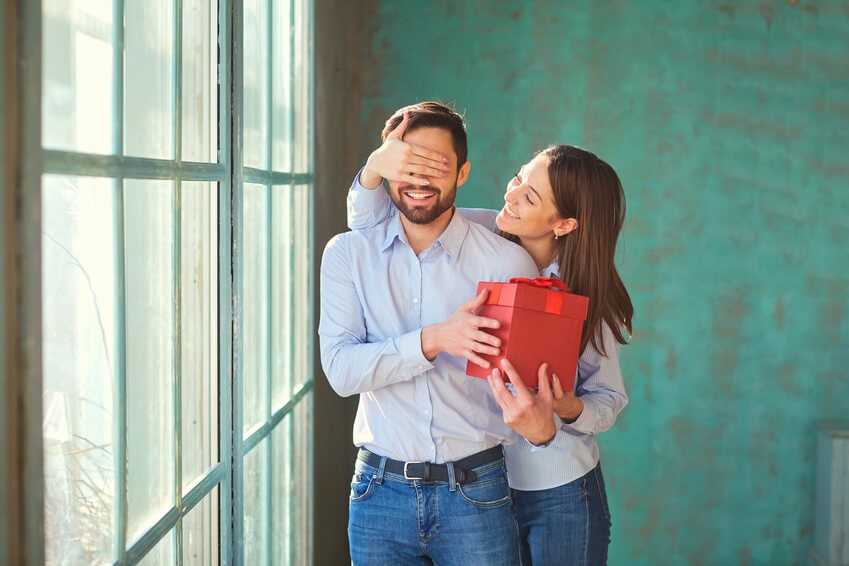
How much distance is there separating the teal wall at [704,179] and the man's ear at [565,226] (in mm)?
1764

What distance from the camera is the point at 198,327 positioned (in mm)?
1767

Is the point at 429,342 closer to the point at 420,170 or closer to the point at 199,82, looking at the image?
the point at 420,170

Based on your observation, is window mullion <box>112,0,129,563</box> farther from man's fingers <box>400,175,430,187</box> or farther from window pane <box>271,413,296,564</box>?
window pane <box>271,413,296,564</box>

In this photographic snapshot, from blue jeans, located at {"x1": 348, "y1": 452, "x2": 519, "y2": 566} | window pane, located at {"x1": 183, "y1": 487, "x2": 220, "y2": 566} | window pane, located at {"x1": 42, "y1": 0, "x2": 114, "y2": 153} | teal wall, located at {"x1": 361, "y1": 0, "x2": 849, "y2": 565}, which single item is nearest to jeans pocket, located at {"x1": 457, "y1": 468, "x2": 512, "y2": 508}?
blue jeans, located at {"x1": 348, "y1": 452, "x2": 519, "y2": 566}

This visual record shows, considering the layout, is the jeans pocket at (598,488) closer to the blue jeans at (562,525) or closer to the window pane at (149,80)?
the blue jeans at (562,525)

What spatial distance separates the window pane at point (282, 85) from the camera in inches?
92.6

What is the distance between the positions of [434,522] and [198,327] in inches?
23.8

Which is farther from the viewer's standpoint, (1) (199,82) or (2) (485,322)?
(1) (199,82)

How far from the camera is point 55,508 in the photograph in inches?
45.6

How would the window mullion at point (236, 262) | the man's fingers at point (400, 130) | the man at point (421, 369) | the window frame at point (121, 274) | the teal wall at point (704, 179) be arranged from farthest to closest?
the teal wall at point (704, 179), the window mullion at point (236, 262), the man's fingers at point (400, 130), the man at point (421, 369), the window frame at point (121, 274)

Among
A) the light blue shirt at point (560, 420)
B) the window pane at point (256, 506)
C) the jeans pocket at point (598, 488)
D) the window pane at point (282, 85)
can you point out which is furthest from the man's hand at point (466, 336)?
the window pane at point (282, 85)

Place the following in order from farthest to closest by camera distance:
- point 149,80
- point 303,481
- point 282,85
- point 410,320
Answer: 1. point 303,481
2. point 282,85
3. point 410,320
4. point 149,80

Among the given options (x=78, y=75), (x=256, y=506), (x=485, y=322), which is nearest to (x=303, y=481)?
(x=256, y=506)

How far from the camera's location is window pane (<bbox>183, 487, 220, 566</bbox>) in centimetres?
170
